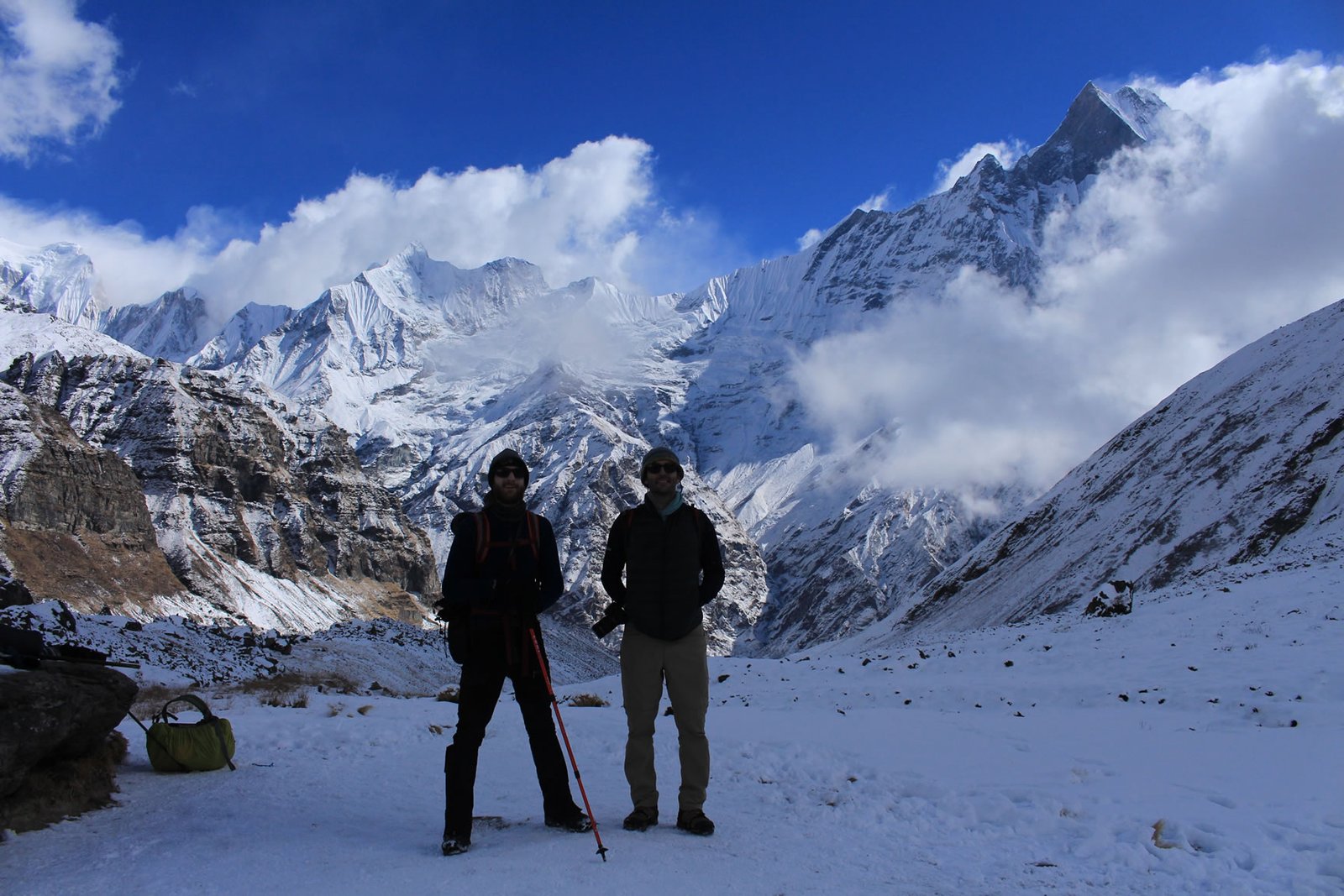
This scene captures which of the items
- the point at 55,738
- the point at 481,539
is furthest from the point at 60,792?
the point at 481,539

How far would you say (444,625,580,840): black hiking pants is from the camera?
6441mm

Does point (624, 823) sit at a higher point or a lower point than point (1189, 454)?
lower

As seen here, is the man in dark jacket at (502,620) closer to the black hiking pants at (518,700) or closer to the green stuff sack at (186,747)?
the black hiking pants at (518,700)

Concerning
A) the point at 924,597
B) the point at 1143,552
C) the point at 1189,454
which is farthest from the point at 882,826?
the point at 924,597

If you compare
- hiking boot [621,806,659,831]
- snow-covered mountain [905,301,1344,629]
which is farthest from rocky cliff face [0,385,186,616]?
hiking boot [621,806,659,831]

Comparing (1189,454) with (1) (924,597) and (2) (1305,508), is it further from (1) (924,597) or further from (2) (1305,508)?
(1) (924,597)

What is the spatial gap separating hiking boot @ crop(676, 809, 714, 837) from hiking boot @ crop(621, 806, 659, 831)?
21cm

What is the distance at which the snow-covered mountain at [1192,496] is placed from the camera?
42.1m

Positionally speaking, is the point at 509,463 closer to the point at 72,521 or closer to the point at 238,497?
the point at 72,521

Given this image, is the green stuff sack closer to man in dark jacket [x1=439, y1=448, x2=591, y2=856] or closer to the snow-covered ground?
the snow-covered ground

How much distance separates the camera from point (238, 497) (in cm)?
13838

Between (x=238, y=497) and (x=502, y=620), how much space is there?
486ft

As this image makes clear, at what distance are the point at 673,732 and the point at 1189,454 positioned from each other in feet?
175

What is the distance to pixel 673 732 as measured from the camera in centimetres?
1148
